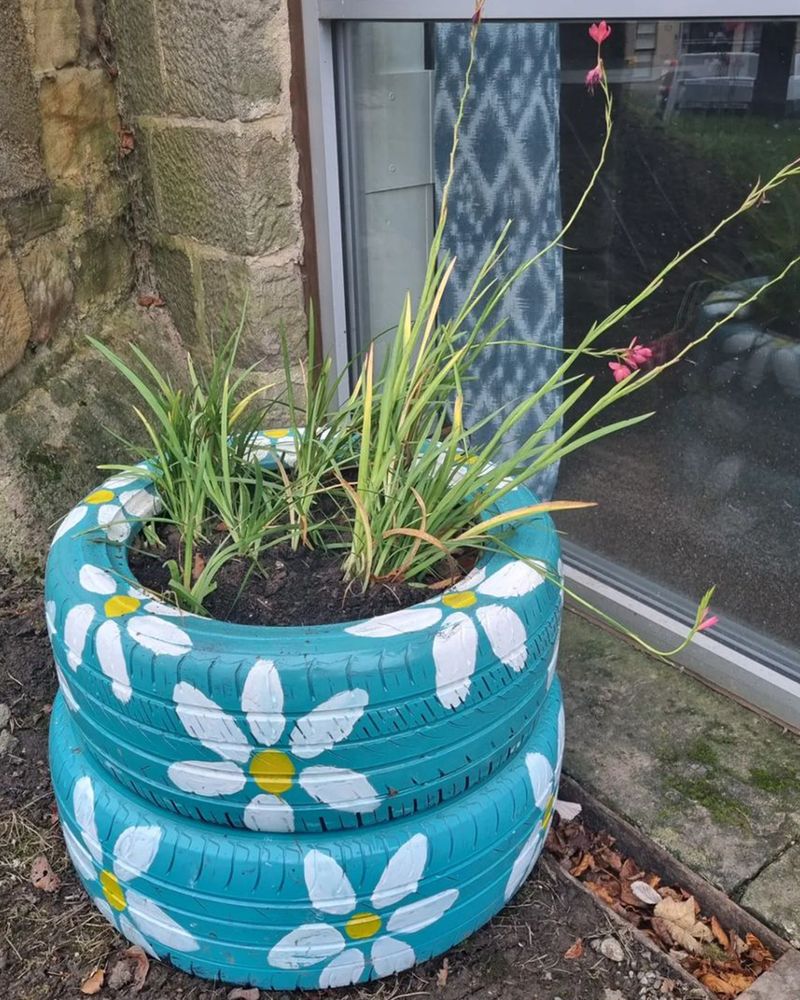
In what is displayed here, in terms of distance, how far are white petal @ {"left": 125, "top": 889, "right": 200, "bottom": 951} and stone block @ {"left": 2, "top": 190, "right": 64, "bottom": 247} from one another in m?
1.58

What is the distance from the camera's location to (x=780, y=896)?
1560 millimetres

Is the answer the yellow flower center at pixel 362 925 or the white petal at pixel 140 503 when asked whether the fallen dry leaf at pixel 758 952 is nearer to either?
the yellow flower center at pixel 362 925

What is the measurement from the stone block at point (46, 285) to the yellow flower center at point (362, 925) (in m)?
1.67

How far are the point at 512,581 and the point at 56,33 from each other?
1.83 metres

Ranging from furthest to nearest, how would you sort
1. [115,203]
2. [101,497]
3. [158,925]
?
A: [115,203] → [101,497] → [158,925]

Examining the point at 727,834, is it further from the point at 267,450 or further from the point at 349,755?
the point at 267,450

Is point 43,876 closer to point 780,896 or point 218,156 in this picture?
point 780,896

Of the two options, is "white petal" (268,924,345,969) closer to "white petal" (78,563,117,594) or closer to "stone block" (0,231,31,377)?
"white petal" (78,563,117,594)

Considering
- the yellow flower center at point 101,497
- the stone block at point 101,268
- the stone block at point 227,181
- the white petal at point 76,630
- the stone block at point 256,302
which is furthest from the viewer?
the stone block at point 101,268

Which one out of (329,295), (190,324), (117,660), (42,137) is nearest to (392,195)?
Answer: (329,295)

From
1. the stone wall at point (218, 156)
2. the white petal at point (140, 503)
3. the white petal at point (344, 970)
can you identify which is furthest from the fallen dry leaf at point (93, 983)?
the stone wall at point (218, 156)

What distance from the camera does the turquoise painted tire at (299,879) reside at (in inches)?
49.9

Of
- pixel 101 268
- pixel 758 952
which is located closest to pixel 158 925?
pixel 758 952

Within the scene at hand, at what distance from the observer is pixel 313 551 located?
1.54 meters
